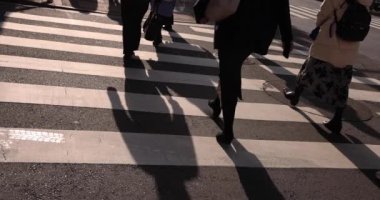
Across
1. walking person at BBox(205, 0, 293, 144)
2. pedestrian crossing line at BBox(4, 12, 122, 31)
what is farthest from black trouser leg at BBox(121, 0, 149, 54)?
walking person at BBox(205, 0, 293, 144)

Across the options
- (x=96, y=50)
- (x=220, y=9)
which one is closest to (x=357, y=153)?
(x=220, y=9)

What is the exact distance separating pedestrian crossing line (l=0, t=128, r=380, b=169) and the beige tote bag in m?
1.18

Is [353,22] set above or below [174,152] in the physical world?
above

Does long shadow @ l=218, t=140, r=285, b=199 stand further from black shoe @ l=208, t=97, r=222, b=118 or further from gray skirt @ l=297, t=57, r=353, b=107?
gray skirt @ l=297, t=57, r=353, b=107

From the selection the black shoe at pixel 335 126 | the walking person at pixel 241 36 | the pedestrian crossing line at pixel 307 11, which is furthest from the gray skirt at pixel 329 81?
the pedestrian crossing line at pixel 307 11

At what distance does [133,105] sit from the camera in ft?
18.2

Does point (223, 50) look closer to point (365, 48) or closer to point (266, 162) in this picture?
point (266, 162)

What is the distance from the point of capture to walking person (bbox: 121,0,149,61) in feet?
23.6

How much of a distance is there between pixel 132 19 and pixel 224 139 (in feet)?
10.2

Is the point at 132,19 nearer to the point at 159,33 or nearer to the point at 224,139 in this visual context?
the point at 159,33

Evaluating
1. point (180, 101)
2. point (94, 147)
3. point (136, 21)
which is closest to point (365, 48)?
point (136, 21)

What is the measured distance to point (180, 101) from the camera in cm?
598

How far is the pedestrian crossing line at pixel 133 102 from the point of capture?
532cm

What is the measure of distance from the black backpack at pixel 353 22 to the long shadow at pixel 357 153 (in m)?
1.07
